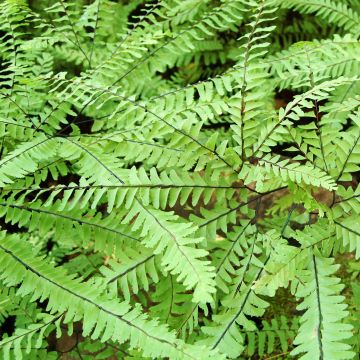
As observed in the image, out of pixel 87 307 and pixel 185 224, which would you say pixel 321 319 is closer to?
pixel 185 224

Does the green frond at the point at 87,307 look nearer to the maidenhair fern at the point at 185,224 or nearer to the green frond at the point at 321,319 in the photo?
the maidenhair fern at the point at 185,224

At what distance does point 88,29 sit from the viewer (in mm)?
3414

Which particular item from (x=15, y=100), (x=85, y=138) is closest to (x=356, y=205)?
(x=85, y=138)

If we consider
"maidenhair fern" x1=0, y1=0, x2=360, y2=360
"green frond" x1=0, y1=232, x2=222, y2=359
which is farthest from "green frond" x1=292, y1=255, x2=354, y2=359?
"green frond" x1=0, y1=232, x2=222, y2=359

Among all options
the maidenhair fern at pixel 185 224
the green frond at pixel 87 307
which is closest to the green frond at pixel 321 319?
the maidenhair fern at pixel 185 224

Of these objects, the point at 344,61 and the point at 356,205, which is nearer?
the point at 356,205

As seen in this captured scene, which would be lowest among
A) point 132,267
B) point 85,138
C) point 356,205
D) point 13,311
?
point 13,311

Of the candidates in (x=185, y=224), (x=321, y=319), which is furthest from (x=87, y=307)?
(x=321, y=319)

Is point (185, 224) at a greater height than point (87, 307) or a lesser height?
greater

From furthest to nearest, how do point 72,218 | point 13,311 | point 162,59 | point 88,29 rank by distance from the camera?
point 88,29, point 162,59, point 13,311, point 72,218

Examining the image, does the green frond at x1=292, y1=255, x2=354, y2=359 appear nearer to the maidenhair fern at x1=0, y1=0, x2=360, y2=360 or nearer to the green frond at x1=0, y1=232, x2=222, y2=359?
the maidenhair fern at x1=0, y1=0, x2=360, y2=360

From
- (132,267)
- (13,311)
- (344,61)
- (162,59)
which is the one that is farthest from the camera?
(344,61)

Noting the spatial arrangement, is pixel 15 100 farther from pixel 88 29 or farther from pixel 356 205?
pixel 88 29

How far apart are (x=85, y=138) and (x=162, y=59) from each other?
60 cm
